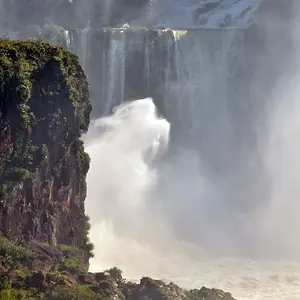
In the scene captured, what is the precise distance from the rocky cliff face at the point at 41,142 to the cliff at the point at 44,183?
2cm

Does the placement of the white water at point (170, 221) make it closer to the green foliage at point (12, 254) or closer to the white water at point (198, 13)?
the green foliage at point (12, 254)

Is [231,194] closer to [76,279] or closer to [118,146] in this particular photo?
[118,146]

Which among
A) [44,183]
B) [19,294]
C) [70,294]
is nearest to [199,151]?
[44,183]

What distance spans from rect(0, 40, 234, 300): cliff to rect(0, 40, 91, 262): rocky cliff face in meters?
0.02

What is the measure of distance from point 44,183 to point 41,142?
1.10m

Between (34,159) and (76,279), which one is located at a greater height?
(34,159)

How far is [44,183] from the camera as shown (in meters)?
14.1

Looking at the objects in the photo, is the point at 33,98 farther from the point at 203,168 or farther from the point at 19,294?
the point at 203,168


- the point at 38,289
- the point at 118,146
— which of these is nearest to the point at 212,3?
the point at 118,146

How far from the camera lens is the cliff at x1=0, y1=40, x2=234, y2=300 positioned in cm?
1193

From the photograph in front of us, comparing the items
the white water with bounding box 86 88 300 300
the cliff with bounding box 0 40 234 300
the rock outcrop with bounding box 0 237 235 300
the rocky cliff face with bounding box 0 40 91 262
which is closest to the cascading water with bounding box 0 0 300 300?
the white water with bounding box 86 88 300 300

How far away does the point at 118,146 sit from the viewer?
23.6m

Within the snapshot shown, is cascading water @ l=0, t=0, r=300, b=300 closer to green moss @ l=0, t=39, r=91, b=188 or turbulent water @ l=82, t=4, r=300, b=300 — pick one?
turbulent water @ l=82, t=4, r=300, b=300

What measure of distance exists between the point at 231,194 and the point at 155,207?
217 inches
